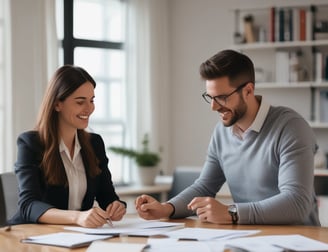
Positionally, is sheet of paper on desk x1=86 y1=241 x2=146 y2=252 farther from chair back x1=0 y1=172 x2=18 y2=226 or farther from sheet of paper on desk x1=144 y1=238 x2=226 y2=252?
chair back x1=0 y1=172 x2=18 y2=226

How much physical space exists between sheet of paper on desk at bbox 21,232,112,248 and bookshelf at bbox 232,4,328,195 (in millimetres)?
3336

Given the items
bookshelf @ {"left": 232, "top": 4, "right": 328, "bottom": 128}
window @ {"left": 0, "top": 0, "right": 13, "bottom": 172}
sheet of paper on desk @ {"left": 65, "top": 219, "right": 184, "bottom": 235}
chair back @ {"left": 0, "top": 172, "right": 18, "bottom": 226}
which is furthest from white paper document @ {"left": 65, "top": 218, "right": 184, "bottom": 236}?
bookshelf @ {"left": 232, "top": 4, "right": 328, "bottom": 128}

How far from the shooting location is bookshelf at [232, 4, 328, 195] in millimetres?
5199

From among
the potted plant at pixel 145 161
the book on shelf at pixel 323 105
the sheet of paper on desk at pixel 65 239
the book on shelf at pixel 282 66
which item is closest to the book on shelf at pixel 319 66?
the book on shelf at pixel 323 105

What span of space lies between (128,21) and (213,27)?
780mm

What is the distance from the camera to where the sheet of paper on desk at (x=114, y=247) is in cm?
178

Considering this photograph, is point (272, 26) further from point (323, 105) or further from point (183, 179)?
point (183, 179)

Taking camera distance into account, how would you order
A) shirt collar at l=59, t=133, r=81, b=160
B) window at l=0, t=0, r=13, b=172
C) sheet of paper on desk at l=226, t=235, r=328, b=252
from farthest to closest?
window at l=0, t=0, r=13, b=172
shirt collar at l=59, t=133, r=81, b=160
sheet of paper on desk at l=226, t=235, r=328, b=252

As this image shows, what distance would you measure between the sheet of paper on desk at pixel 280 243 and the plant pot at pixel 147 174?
3477 mm

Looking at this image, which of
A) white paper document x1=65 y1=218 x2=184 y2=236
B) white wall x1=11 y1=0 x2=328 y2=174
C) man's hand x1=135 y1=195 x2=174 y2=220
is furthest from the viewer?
white wall x1=11 y1=0 x2=328 y2=174

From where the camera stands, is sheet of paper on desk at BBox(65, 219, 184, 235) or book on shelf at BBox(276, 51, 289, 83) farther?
book on shelf at BBox(276, 51, 289, 83)

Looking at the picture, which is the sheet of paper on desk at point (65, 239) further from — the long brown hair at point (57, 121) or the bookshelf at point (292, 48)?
the bookshelf at point (292, 48)

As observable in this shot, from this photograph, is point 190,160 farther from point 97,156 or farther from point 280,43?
point 97,156

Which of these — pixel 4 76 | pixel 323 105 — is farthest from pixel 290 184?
pixel 323 105
